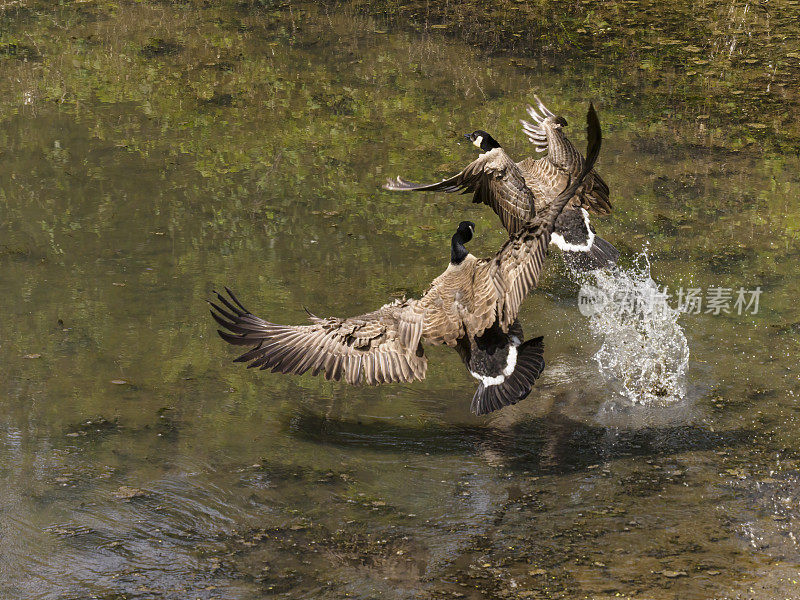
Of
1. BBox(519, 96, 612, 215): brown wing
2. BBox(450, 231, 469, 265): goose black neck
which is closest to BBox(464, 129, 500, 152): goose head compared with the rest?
BBox(519, 96, 612, 215): brown wing

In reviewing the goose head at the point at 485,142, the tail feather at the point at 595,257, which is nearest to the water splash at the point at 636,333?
the tail feather at the point at 595,257

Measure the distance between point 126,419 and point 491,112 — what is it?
536cm

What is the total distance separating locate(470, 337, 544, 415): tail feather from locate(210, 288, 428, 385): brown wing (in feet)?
1.20

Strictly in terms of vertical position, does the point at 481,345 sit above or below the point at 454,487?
above

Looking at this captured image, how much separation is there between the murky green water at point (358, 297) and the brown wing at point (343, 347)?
443mm

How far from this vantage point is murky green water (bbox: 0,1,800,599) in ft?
16.0

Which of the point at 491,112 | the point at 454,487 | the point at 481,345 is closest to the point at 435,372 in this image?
the point at 481,345

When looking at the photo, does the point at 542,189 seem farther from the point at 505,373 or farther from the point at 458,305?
the point at 505,373

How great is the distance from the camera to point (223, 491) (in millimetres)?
5344

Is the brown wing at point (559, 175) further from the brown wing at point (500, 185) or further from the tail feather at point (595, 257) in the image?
the tail feather at point (595, 257)

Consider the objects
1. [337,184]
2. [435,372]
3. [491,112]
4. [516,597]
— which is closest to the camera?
[516,597]

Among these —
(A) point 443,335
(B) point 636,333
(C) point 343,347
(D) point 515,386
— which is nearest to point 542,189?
(B) point 636,333

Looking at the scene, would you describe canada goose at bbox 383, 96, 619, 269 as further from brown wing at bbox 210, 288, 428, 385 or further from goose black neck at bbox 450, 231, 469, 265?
brown wing at bbox 210, 288, 428, 385

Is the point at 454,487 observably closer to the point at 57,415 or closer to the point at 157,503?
the point at 157,503
